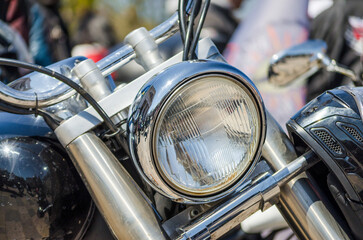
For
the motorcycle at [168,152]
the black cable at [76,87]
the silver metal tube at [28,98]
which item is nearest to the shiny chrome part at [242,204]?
the motorcycle at [168,152]

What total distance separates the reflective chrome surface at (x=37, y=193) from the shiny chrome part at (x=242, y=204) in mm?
301

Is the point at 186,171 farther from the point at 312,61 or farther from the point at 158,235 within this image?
the point at 312,61

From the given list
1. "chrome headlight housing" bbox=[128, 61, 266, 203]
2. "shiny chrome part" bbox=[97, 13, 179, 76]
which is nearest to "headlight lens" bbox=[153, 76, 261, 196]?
"chrome headlight housing" bbox=[128, 61, 266, 203]

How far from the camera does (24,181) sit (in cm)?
89

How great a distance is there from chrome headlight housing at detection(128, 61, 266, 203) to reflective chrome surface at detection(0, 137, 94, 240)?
0.28 metres

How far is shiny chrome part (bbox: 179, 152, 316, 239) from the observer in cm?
78

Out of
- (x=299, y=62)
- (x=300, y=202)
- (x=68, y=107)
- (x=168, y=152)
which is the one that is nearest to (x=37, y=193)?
(x=68, y=107)

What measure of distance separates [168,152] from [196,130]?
70mm

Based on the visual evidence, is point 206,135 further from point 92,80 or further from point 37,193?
point 37,193

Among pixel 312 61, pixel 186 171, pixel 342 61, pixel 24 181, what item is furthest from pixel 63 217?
pixel 342 61

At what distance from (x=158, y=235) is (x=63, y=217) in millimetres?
278

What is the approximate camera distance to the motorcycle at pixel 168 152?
749mm

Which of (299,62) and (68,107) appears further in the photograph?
(299,62)

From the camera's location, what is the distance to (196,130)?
768mm
